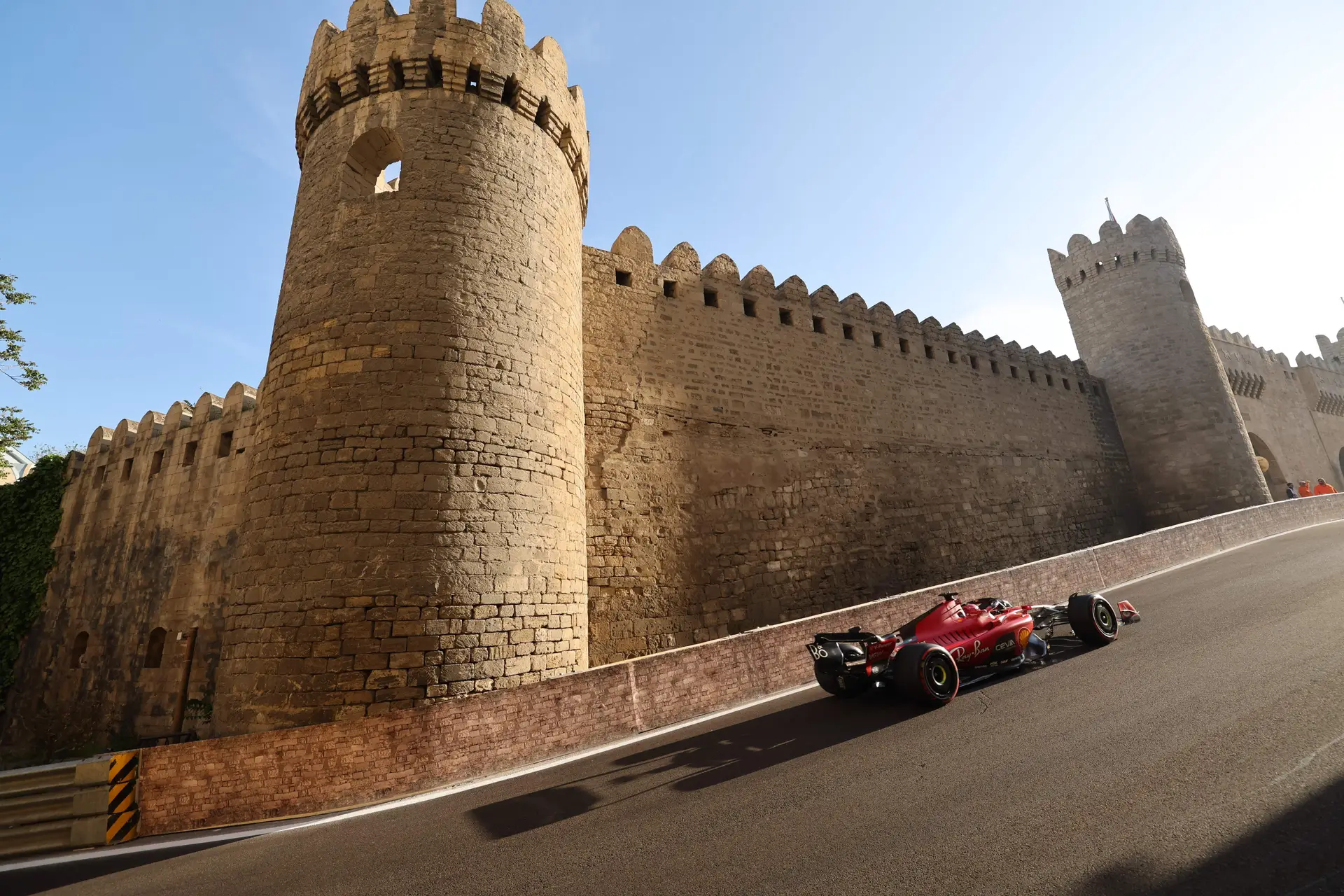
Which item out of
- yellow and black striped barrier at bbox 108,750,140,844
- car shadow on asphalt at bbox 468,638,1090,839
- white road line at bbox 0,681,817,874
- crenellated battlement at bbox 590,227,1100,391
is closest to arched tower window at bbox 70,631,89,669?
white road line at bbox 0,681,817,874

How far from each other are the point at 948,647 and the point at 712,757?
2.78 meters

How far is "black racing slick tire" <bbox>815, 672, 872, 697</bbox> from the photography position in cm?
585

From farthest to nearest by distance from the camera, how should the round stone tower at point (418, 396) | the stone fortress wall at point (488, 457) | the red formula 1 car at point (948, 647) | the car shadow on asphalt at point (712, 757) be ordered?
the stone fortress wall at point (488, 457) < the round stone tower at point (418, 396) < the red formula 1 car at point (948, 647) < the car shadow on asphalt at point (712, 757)

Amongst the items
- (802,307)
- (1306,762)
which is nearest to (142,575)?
(802,307)

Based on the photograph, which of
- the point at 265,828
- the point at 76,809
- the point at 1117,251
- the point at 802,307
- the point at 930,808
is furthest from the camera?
the point at 1117,251

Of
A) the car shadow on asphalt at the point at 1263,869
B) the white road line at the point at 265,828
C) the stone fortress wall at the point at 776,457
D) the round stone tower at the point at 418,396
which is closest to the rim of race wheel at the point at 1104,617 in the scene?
the car shadow on asphalt at the point at 1263,869

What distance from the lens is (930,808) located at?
3.47 m

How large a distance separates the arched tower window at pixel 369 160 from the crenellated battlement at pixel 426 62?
60cm

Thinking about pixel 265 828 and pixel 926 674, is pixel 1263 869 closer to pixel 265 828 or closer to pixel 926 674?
pixel 926 674

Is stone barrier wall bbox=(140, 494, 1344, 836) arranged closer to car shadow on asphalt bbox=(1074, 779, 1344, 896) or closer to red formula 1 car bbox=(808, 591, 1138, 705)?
red formula 1 car bbox=(808, 591, 1138, 705)

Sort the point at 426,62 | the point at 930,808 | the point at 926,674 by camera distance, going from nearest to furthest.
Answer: the point at 930,808
the point at 926,674
the point at 426,62

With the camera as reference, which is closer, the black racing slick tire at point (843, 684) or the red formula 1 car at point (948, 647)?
the red formula 1 car at point (948, 647)

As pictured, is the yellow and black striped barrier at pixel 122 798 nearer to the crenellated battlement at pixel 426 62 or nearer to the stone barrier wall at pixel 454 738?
the stone barrier wall at pixel 454 738

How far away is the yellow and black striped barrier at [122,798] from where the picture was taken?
477 centimetres
